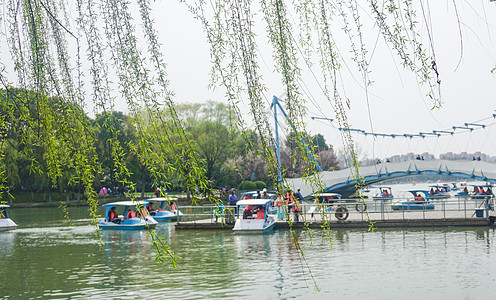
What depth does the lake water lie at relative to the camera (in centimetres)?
1246

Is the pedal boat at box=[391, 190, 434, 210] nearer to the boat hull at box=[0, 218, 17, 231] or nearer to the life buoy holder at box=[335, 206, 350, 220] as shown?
the life buoy holder at box=[335, 206, 350, 220]

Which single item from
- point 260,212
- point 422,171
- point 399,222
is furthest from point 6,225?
point 422,171

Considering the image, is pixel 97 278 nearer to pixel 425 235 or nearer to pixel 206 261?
pixel 206 261

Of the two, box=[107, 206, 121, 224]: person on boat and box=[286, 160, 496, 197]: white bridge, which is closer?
box=[107, 206, 121, 224]: person on boat

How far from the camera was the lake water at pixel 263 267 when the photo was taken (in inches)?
491

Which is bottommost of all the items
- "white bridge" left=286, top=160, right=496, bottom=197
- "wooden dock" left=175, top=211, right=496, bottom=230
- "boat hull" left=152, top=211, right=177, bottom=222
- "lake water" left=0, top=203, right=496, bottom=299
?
"lake water" left=0, top=203, right=496, bottom=299

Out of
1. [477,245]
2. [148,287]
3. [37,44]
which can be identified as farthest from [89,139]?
[477,245]

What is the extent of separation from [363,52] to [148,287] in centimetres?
1032

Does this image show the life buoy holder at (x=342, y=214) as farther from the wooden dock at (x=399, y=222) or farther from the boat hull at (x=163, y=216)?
the boat hull at (x=163, y=216)

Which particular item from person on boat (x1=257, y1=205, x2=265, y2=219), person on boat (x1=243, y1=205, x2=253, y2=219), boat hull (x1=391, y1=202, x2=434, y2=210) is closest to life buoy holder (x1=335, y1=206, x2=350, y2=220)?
boat hull (x1=391, y1=202, x2=434, y2=210)

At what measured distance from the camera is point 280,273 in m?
14.6

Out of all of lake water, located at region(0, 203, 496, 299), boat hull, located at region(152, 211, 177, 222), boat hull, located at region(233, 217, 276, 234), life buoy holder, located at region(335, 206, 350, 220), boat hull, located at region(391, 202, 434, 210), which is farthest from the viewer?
boat hull, located at region(152, 211, 177, 222)

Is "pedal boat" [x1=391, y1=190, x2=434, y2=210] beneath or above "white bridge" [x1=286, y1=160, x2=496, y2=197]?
beneath

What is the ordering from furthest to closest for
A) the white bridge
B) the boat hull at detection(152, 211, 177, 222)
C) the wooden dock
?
the white bridge, the boat hull at detection(152, 211, 177, 222), the wooden dock
